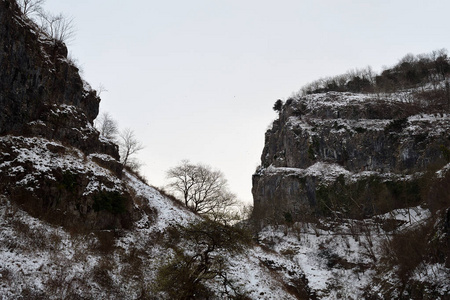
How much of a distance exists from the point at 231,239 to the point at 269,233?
→ 79.0ft

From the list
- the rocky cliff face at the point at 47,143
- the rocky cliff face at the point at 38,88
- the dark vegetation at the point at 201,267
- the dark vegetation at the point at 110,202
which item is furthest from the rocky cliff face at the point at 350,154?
the rocky cliff face at the point at 38,88

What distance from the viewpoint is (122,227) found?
19375 millimetres

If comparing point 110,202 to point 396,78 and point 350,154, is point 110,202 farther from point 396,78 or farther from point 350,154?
point 396,78

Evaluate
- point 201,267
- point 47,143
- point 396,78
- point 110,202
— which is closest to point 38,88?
point 47,143

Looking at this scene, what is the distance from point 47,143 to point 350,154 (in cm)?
4324

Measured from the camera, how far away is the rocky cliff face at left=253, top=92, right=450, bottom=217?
39875mm

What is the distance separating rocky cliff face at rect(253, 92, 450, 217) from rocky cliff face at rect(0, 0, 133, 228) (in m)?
26.9

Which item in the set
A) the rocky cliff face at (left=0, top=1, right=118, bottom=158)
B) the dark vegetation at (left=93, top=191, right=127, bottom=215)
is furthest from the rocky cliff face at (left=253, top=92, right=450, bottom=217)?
the rocky cliff face at (left=0, top=1, right=118, bottom=158)

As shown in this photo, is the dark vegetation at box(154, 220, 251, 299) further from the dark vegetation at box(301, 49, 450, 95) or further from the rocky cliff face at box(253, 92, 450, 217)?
the dark vegetation at box(301, 49, 450, 95)

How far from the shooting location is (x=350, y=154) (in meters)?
48.6

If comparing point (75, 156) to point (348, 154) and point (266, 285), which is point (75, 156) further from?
point (348, 154)

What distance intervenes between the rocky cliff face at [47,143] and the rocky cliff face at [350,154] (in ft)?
88.2

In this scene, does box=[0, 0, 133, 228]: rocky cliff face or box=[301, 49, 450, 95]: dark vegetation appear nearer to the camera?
box=[0, 0, 133, 228]: rocky cliff face

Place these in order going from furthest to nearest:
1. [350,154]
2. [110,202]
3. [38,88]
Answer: [350,154] → [38,88] → [110,202]
